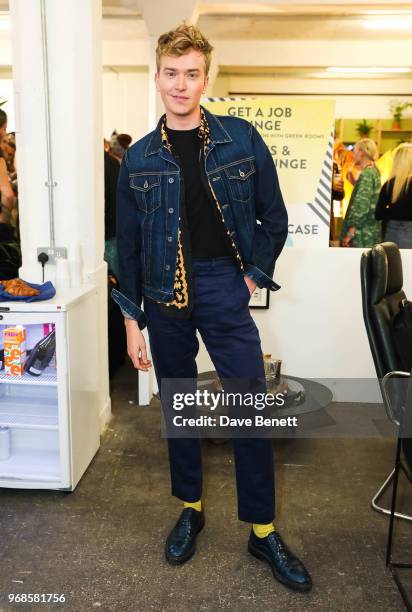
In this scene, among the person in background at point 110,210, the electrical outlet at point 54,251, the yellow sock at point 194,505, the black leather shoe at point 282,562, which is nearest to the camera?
the black leather shoe at point 282,562

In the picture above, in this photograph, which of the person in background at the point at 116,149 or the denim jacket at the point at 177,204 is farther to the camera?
the person in background at the point at 116,149

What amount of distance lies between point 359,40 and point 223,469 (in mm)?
6699

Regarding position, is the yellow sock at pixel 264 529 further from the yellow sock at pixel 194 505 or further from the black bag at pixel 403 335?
the black bag at pixel 403 335

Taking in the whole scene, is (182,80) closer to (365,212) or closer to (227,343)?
(227,343)

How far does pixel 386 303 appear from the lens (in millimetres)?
2158

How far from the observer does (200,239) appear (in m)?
1.84

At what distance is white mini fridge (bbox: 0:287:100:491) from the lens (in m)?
2.39

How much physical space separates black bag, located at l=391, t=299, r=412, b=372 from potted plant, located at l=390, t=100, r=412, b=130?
8135mm

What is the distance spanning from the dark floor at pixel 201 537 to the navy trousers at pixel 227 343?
26 cm

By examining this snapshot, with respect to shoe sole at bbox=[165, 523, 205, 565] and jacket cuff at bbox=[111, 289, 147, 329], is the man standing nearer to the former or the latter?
jacket cuff at bbox=[111, 289, 147, 329]

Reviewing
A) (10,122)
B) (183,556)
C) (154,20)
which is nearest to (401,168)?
(154,20)

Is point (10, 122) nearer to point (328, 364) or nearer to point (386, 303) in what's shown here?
point (328, 364)

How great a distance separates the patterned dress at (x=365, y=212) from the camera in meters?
4.09

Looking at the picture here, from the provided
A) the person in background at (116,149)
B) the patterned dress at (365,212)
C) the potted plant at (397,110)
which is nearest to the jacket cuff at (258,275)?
the patterned dress at (365,212)
